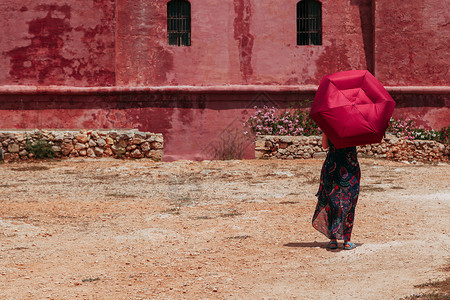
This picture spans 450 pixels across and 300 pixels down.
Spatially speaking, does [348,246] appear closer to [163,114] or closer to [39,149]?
[39,149]

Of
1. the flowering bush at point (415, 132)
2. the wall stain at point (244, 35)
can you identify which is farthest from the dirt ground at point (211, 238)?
the wall stain at point (244, 35)

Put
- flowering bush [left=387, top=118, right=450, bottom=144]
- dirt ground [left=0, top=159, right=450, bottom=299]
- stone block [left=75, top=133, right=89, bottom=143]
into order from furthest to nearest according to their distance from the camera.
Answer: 1. flowering bush [left=387, top=118, right=450, bottom=144]
2. stone block [left=75, top=133, right=89, bottom=143]
3. dirt ground [left=0, top=159, right=450, bottom=299]

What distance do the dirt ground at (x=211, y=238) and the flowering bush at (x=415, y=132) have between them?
3647 millimetres

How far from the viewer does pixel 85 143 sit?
13672mm

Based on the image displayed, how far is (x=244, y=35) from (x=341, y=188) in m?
10.3

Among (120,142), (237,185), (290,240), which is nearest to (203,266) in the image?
(290,240)

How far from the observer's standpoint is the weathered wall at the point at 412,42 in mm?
15211

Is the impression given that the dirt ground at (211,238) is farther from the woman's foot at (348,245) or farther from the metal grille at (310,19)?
the metal grille at (310,19)

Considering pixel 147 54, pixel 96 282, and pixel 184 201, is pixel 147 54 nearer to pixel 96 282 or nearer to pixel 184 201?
pixel 184 201

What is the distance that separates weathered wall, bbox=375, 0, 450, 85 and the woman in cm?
1034

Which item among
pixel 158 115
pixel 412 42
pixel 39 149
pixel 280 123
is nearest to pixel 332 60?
pixel 412 42

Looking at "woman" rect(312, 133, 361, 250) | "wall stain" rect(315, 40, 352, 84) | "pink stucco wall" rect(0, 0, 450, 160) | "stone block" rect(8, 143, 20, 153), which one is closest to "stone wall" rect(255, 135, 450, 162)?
"pink stucco wall" rect(0, 0, 450, 160)

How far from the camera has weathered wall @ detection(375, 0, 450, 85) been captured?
599 inches

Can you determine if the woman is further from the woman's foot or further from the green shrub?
the green shrub
